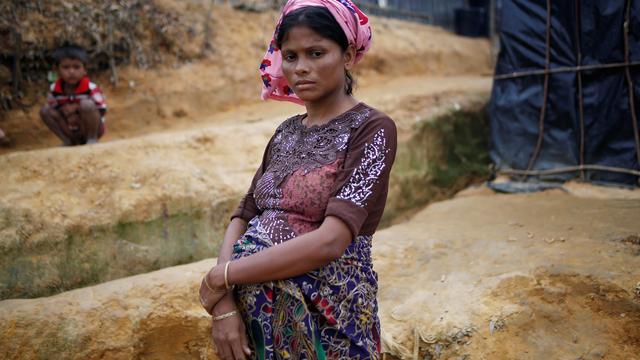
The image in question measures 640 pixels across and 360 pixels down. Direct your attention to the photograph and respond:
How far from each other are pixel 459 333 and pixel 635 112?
9.83 ft

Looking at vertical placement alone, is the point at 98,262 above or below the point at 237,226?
below

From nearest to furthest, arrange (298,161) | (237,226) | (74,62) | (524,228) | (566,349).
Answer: (298,161) < (237,226) < (566,349) < (524,228) < (74,62)

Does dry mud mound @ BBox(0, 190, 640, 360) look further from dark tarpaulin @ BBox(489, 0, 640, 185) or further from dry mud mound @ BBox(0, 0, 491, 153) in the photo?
dry mud mound @ BBox(0, 0, 491, 153)

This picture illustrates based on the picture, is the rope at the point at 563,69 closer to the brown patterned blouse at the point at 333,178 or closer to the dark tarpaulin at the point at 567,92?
the dark tarpaulin at the point at 567,92

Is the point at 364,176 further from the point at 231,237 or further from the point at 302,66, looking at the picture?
the point at 231,237

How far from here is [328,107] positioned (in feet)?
5.08

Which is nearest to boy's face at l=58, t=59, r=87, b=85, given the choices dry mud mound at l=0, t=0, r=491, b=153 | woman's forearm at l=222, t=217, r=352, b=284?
dry mud mound at l=0, t=0, r=491, b=153

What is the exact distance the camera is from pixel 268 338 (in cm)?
138

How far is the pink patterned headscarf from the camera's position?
4.75ft

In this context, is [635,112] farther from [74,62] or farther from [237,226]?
[74,62]

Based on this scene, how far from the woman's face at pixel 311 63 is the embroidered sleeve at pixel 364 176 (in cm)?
17

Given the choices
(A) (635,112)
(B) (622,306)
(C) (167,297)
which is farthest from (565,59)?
(C) (167,297)

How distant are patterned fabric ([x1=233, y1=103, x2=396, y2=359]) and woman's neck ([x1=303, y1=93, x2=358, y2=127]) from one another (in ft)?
0.13

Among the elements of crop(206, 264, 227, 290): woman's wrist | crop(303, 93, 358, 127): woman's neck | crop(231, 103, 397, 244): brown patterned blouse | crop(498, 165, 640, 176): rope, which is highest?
crop(303, 93, 358, 127): woman's neck
